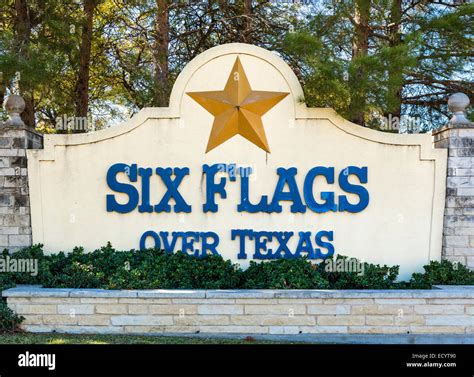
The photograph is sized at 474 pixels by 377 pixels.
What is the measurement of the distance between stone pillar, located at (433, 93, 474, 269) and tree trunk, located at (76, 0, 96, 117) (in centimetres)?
768

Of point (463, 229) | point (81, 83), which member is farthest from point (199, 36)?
point (463, 229)

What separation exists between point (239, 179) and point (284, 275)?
5.53ft

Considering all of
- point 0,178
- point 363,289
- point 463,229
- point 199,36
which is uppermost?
point 199,36

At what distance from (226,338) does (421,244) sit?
11.2 ft

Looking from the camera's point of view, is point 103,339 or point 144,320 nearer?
point 103,339

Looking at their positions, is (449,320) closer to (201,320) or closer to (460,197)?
(460,197)

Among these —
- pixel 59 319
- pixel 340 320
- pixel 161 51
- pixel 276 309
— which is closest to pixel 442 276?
pixel 340 320

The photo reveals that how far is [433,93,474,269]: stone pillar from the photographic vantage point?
7324 millimetres

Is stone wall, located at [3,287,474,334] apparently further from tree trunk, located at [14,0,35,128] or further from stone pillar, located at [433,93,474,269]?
tree trunk, located at [14,0,35,128]

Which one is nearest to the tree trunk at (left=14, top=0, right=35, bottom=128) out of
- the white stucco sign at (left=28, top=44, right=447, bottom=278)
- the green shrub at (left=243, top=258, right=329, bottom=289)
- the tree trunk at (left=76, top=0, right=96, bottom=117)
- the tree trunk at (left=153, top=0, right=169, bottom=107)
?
the tree trunk at (left=76, top=0, right=96, bottom=117)

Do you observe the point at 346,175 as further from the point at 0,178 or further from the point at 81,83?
the point at 81,83

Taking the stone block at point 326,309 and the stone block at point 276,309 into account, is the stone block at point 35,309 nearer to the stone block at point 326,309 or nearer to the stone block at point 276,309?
the stone block at point 276,309

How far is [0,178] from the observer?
7.55m

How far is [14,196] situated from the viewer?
7.54m
